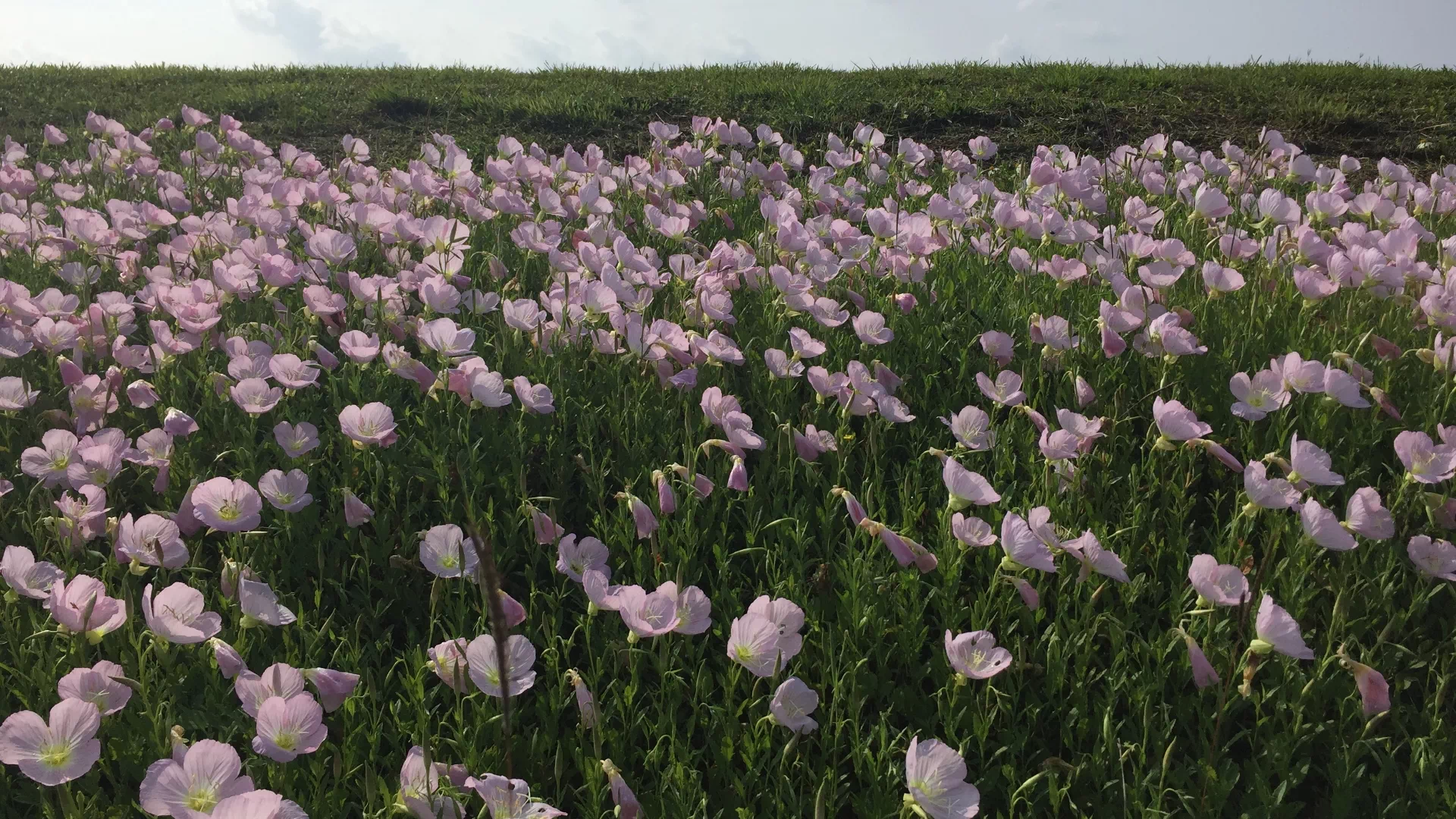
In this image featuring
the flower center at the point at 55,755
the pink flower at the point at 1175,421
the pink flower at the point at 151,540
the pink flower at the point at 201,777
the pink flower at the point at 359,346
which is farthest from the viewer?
the pink flower at the point at 359,346

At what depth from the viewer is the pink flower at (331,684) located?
154 cm

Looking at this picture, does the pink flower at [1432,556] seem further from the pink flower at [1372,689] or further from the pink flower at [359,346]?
the pink flower at [359,346]

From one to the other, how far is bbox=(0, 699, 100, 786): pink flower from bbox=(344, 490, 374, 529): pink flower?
0.74m

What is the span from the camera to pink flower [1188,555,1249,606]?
170cm

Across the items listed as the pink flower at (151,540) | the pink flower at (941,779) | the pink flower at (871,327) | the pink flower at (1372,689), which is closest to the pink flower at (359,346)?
the pink flower at (151,540)

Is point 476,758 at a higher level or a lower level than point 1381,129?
lower

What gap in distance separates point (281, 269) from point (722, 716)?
6.66 feet

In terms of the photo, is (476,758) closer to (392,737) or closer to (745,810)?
(392,737)

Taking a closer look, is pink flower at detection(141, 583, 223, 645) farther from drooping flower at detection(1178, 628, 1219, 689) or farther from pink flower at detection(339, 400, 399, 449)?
drooping flower at detection(1178, 628, 1219, 689)

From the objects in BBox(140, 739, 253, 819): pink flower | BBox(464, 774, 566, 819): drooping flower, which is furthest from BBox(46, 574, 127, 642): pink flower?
BBox(464, 774, 566, 819): drooping flower

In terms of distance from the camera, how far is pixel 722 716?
1.71 metres

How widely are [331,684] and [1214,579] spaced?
1507 millimetres

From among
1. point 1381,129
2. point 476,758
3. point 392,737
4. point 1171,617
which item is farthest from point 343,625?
point 1381,129

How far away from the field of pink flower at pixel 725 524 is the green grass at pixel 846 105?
153 inches
